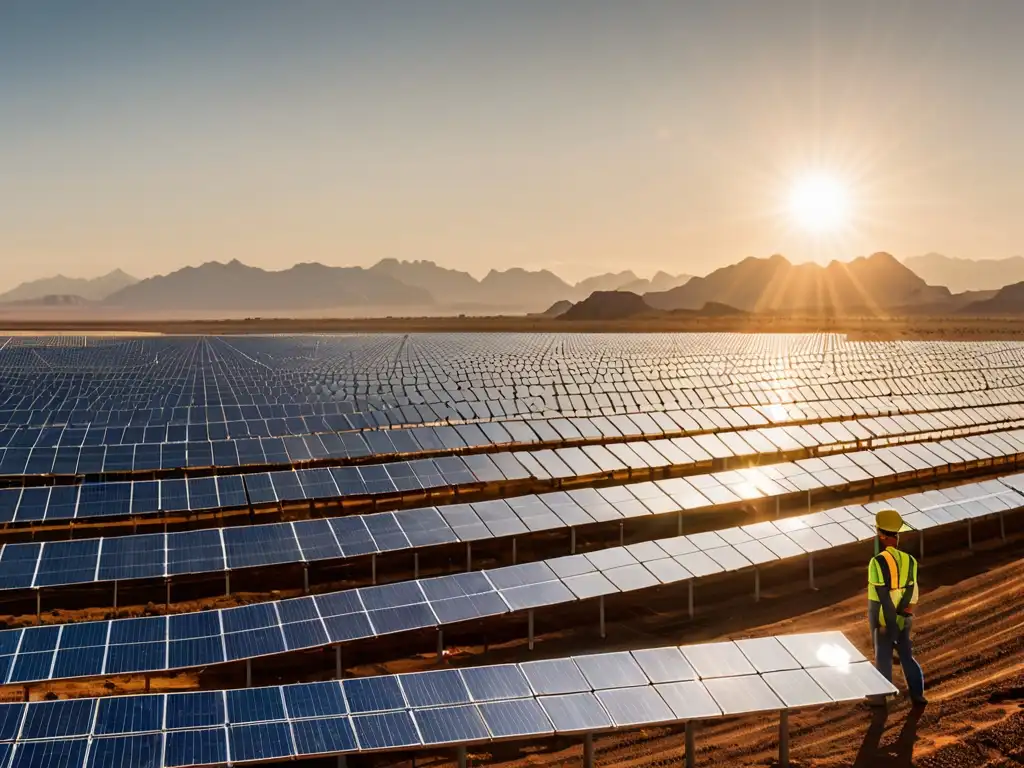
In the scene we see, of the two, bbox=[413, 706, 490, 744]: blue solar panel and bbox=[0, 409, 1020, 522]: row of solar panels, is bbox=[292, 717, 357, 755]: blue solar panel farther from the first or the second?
bbox=[0, 409, 1020, 522]: row of solar panels

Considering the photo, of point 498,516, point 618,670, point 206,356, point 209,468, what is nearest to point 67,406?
point 209,468

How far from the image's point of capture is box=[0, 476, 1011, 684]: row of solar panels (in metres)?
9.87

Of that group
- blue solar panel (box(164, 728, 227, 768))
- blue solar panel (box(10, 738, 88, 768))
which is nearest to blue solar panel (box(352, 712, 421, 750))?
blue solar panel (box(164, 728, 227, 768))

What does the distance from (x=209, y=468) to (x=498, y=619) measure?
1258cm

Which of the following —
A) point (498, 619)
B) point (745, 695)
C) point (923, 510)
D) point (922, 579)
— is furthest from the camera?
point (923, 510)

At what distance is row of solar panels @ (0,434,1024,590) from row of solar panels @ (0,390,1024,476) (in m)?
7.66

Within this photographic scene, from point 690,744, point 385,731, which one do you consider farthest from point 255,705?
point 690,744

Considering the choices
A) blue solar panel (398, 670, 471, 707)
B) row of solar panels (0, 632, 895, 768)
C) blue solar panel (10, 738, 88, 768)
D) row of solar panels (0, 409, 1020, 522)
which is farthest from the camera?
row of solar panels (0, 409, 1020, 522)

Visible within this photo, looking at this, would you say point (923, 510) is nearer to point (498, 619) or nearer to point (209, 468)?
point (498, 619)

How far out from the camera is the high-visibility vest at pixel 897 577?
9.20 m

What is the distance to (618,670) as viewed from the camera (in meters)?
8.73

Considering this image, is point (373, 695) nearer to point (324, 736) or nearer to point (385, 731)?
point (385, 731)

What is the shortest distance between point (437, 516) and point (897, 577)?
855cm

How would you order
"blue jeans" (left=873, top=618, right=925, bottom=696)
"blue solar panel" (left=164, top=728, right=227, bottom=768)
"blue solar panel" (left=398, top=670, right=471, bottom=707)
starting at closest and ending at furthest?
"blue solar panel" (left=164, top=728, right=227, bottom=768), "blue solar panel" (left=398, top=670, right=471, bottom=707), "blue jeans" (left=873, top=618, right=925, bottom=696)
